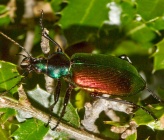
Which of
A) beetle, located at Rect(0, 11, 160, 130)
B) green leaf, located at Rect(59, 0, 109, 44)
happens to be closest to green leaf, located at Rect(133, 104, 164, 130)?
beetle, located at Rect(0, 11, 160, 130)

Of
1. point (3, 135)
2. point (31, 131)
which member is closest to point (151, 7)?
point (31, 131)

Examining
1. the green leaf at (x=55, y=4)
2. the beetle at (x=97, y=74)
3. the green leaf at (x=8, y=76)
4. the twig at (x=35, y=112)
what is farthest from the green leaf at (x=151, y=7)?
the twig at (x=35, y=112)

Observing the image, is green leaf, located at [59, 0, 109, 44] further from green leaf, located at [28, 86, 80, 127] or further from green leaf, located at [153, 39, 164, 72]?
green leaf, located at [28, 86, 80, 127]

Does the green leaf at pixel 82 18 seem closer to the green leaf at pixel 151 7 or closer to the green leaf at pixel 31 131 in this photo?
the green leaf at pixel 151 7

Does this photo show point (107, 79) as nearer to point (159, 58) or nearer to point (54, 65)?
point (54, 65)

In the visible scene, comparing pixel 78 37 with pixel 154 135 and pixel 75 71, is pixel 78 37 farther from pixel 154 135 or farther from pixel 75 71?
pixel 154 135
